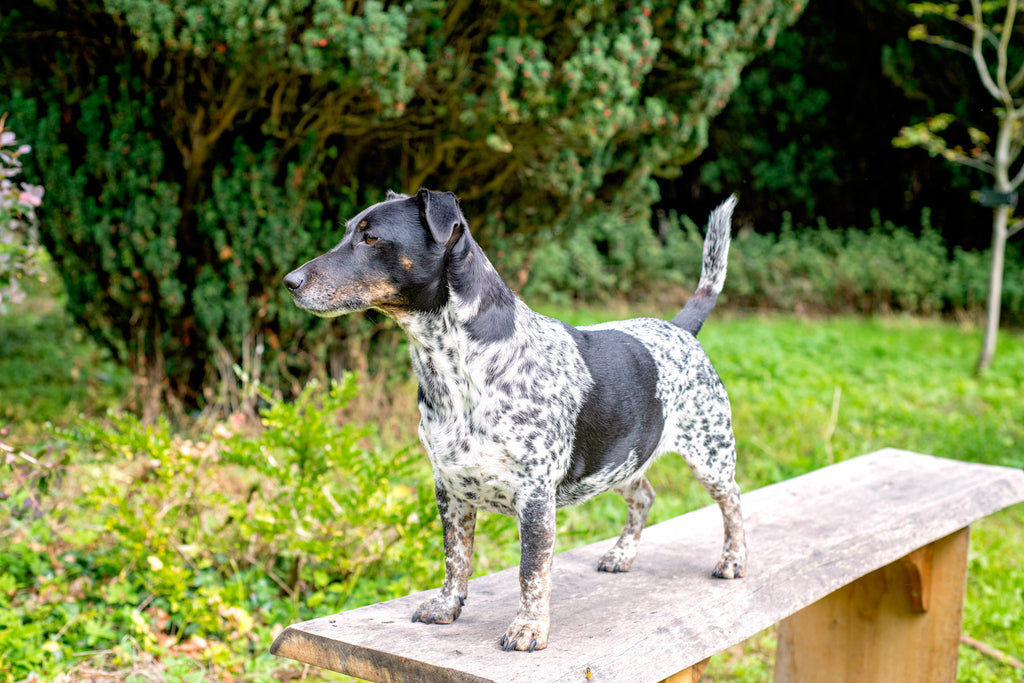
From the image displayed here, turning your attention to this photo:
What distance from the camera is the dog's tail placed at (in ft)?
8.89

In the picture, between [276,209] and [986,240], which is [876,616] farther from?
[986,240]

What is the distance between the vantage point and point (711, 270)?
2736mm

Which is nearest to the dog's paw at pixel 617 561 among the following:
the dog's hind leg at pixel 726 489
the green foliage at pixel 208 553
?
the dog's hind leg at pixel 726 489

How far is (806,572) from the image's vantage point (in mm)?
2697

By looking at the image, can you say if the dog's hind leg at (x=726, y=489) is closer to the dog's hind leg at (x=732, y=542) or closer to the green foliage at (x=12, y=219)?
the dog's hind leg at (x=732, y=542)

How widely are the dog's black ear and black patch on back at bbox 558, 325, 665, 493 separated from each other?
0.49m

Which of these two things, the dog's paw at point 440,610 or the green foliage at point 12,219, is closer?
the dog's paw at point 440,610

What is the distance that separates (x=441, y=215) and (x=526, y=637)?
965mm

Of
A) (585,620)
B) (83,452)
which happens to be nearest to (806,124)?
(83,452)

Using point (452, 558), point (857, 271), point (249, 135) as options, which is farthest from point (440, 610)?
point (857, 271)

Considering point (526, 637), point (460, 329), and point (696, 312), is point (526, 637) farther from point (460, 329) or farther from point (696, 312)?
point (696, 312)

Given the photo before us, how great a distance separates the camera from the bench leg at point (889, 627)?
11.6ft

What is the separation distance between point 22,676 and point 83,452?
2126mm

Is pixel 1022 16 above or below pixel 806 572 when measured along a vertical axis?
above
